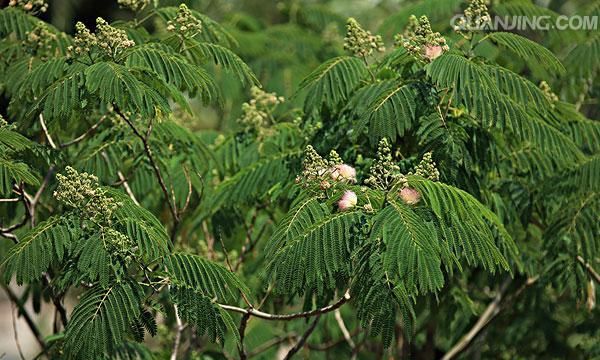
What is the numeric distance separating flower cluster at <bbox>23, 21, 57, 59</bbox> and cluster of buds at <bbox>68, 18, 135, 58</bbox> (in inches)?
34.0

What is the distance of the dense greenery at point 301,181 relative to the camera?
3.95 metres

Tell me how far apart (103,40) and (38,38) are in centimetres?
100

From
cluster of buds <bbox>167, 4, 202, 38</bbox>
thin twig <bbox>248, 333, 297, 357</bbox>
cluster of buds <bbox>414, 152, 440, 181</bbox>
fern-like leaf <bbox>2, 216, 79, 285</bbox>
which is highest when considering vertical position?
cluster of buds <bbox>167, 4, 202, 38</bbox>

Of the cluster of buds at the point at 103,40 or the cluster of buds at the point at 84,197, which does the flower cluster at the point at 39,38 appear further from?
the cluster of buds at the point at 84,197

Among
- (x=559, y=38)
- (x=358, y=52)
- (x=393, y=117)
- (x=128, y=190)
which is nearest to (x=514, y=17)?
(x=559, y=38)

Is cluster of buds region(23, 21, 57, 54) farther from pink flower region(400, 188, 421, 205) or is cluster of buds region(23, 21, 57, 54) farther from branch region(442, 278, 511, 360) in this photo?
branch region(442, 278, 511, 360)

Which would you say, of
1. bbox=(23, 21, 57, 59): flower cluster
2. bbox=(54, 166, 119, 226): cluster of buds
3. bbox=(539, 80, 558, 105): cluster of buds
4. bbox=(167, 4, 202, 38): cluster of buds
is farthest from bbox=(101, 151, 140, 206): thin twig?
bbox=(539, 80, 558, 105): cluster of buds

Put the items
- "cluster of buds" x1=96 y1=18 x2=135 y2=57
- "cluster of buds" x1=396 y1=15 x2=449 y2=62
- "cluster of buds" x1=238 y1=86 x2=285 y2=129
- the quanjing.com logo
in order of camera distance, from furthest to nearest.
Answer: the quanjing.com logo, "cluster of buds" x1=238 y1=86 x2=285 y2=129, "cluster of buds" x1=396 y1=15 x2=449 y2=62, "cluster of buds" x1=96 y1=18 x2=135 y2=57

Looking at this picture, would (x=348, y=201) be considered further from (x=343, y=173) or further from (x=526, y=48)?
(x=526, y=48)

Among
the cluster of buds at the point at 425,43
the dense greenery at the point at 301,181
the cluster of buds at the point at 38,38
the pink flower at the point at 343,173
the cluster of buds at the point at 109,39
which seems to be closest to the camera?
the dense greenery at the point at 301,181

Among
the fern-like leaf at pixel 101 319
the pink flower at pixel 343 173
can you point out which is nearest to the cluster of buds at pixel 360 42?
the pink flower at pixel 343 173

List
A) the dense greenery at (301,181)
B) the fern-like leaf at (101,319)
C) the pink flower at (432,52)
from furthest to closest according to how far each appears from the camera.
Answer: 1. the pink flower at (432,52)
2. the dense greenery at (301,181)
3. the fern-like leaf at (101,319)

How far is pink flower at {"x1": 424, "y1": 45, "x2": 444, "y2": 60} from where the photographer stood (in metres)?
4.73

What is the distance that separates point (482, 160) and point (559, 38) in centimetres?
228
